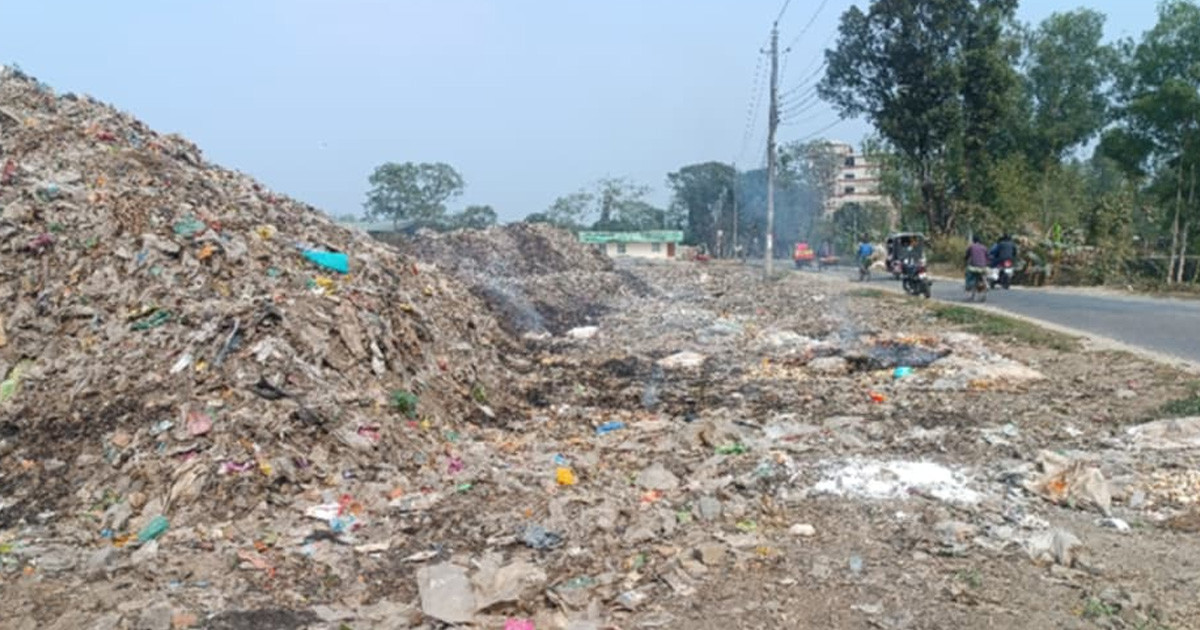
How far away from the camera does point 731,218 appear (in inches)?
2970

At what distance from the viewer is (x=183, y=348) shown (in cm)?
653

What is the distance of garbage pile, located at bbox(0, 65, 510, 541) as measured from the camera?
5398 millimetres

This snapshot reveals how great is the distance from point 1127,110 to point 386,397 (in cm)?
2661

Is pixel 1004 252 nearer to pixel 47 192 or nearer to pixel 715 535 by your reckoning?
pixel 715 535

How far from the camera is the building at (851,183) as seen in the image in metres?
54.3

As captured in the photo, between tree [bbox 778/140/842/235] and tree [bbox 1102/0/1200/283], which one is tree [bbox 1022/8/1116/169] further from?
tree [bbox 778/140/842/235]

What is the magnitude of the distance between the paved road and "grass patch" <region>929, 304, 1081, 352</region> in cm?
80

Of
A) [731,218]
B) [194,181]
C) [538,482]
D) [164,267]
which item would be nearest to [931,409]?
[538,482]

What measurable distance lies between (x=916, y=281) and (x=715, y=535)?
16856 mm

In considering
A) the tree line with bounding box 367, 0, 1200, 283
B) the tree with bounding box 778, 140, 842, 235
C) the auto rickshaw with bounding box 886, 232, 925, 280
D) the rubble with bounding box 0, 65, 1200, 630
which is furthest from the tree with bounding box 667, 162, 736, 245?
the rubble with bounding box 0, 65, 1200, 630

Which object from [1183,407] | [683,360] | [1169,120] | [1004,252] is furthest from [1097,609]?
[1169,120]

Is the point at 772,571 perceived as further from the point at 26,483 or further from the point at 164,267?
the point at 164,267

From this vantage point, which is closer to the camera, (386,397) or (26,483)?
(26,483)

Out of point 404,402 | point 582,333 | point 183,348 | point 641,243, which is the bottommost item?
point 641,243
